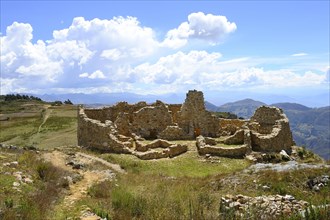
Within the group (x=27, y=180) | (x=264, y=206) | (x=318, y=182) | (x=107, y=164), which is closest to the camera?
(x=264, y=206)

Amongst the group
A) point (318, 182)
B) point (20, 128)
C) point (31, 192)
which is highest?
point (31, 192)

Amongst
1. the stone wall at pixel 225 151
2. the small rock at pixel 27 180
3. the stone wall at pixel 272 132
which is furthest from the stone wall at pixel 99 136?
the small rock at pixel 27 180

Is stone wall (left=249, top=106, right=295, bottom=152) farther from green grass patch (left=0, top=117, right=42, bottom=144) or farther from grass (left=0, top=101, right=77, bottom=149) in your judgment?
green grass patch (left=0, top=117, right=42, bottom=144)

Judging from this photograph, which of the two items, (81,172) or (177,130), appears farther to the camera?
(177,130)

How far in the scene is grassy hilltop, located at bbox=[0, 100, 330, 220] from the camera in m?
12.8

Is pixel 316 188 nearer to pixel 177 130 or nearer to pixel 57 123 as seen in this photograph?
pixel 177 130

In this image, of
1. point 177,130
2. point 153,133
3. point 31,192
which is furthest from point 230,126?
point 31,192

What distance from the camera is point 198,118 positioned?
37.4 metres

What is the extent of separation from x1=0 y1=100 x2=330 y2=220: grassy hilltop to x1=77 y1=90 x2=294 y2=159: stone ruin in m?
1.38

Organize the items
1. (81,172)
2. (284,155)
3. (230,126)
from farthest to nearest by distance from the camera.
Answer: (230,126)
(284,155)
(81,172)

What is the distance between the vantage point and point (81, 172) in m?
22.1

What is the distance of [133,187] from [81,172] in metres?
5.14

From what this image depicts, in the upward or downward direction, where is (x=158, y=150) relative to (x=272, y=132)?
downward

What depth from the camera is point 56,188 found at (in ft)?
54.3
